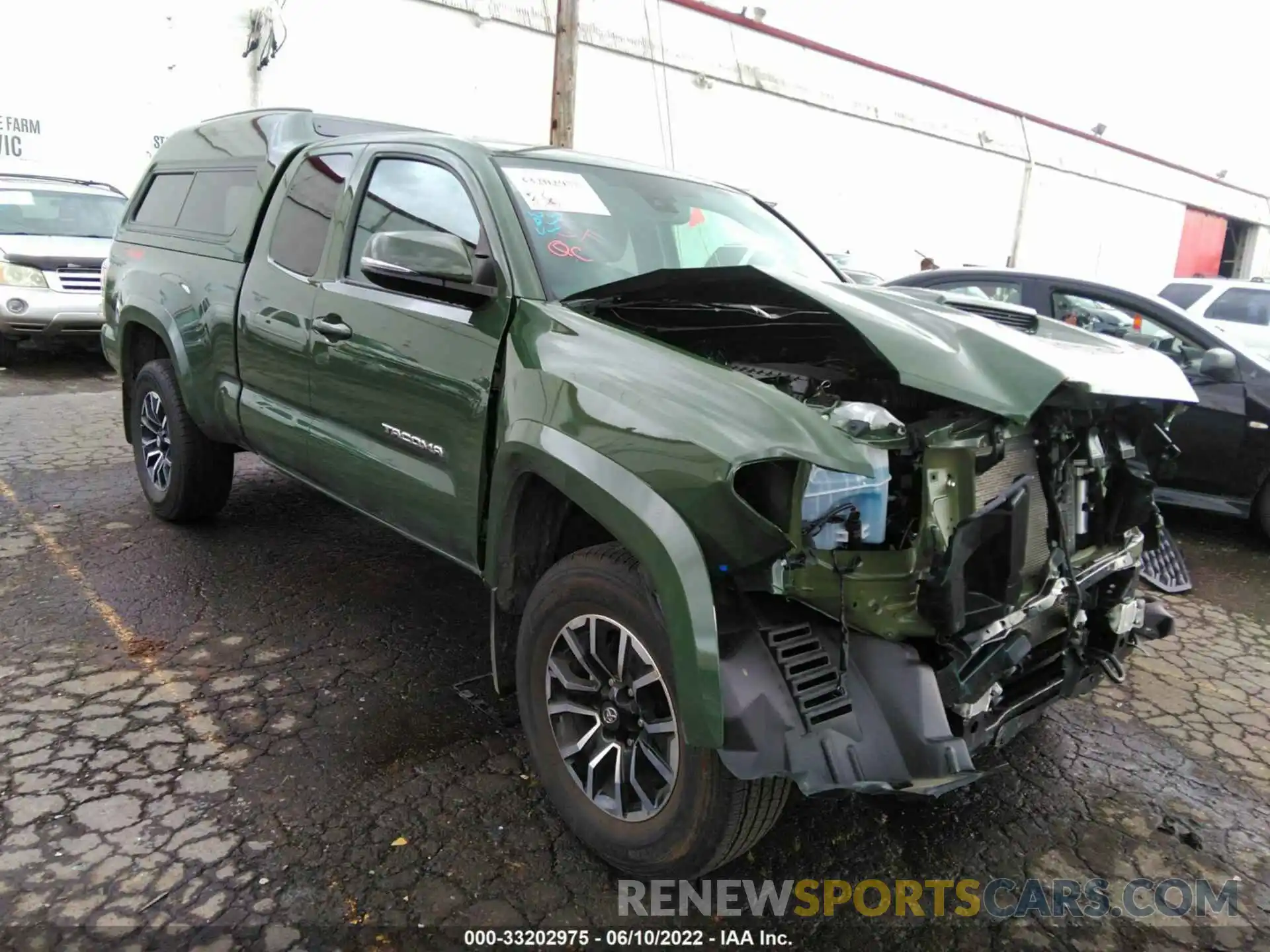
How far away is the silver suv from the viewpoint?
8883 mm

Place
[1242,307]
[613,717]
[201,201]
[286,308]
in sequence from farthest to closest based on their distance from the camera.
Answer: [1242,307] < [201,201] < [286,308] < [613,717]

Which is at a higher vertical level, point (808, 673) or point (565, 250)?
point (565, 250)

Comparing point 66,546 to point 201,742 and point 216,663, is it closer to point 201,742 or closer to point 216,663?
point 216,663

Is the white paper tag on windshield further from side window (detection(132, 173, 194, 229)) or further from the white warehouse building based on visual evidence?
side window (detection(132, 173, 194, 229))

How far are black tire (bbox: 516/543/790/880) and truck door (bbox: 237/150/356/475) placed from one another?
64.4 inches

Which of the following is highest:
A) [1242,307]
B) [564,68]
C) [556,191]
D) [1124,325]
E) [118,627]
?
[564,68]

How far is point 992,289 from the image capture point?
252 inches

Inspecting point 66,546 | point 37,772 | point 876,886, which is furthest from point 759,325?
point 66,546

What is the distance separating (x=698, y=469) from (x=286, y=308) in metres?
2.34

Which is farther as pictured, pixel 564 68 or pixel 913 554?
pixel 564 68

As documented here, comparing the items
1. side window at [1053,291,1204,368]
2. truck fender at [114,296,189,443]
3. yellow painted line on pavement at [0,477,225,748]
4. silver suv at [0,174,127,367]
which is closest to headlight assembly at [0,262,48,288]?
silver suv at [0,174,127,367]

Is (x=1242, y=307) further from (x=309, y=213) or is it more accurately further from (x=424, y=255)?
(x=424, y=255)

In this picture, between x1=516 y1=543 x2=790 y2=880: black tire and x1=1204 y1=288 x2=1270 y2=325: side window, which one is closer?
x1=516 y1=543 x2=790 y2=880: black tire

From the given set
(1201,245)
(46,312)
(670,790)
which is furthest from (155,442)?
(1201,245)
